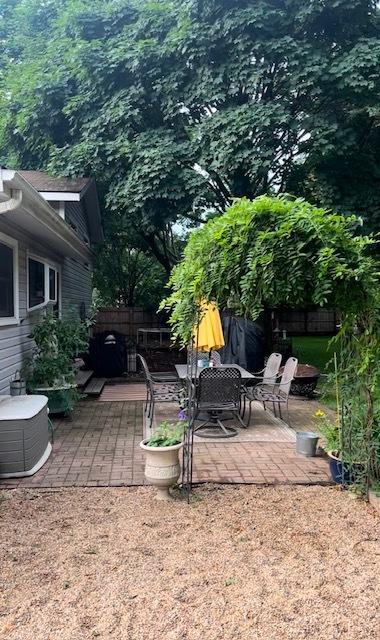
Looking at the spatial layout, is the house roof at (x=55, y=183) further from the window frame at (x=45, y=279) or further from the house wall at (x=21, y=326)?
the window frame at (x=45, y=279)

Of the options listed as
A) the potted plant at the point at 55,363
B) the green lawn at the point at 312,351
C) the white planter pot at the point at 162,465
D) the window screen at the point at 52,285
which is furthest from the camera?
the green lawn at the point at 312,351

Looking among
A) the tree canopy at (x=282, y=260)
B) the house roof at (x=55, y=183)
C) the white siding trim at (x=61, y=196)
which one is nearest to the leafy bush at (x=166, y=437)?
the tree canopy at (x=282, y=260)

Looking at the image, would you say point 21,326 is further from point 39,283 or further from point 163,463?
point 163,463

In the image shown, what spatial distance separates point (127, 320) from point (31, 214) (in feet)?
33.8

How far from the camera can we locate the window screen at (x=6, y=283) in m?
6.00

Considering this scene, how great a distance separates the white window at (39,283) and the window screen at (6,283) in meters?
0.87

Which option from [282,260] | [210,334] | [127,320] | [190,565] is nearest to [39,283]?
[210,334]

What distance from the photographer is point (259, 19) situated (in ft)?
31.0

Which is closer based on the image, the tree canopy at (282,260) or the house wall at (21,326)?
the tree canopy at (282,260)

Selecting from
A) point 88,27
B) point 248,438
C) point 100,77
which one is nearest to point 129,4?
point 88,27

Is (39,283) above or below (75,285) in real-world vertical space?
below

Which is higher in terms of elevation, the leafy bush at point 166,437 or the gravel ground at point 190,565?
the leafy bush at point 166,437

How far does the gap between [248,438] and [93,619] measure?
3.70 metres

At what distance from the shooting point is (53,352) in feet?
23.9
